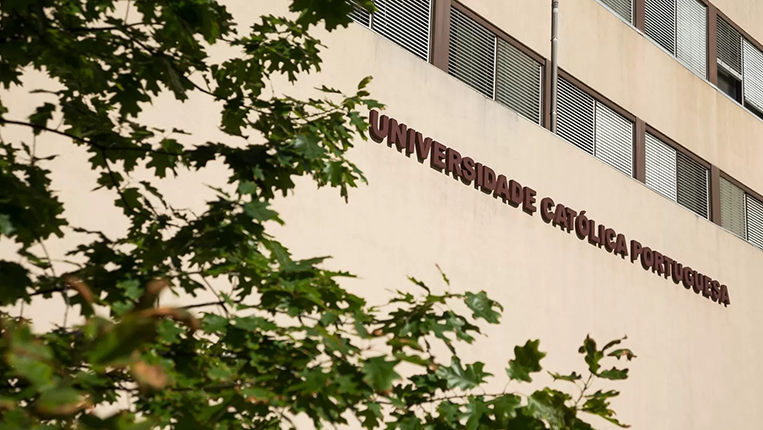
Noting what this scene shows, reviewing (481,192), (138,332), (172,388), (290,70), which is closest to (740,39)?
(481,192)

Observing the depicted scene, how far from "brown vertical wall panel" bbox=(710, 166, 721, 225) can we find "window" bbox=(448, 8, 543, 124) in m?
4.86

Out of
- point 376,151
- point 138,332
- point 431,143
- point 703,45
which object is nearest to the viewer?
point 138,332

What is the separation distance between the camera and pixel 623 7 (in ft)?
53.7

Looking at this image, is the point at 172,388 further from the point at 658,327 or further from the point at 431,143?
the point at 658,327

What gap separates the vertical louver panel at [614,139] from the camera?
50.1 ft

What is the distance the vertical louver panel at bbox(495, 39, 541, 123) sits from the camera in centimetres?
1353

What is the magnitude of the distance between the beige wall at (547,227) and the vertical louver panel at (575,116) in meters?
0.28

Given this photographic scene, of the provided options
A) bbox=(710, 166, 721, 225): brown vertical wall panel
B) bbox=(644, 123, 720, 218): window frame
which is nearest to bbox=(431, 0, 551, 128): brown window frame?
bbox=(644, 123, 720, 218): window frame

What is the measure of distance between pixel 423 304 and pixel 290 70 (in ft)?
4.43

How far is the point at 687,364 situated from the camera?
15.6m

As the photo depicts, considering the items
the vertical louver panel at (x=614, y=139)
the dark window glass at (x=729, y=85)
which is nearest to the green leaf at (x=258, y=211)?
the vertical louver panel at (x=614, y=139)

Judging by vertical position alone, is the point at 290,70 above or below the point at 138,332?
above

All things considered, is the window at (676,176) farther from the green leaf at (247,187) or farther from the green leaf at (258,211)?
the green leaf at (258,211)

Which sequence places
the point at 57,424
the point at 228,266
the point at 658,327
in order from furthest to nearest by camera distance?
the point at 658,327
the point at 228,266
the point at 57,424
